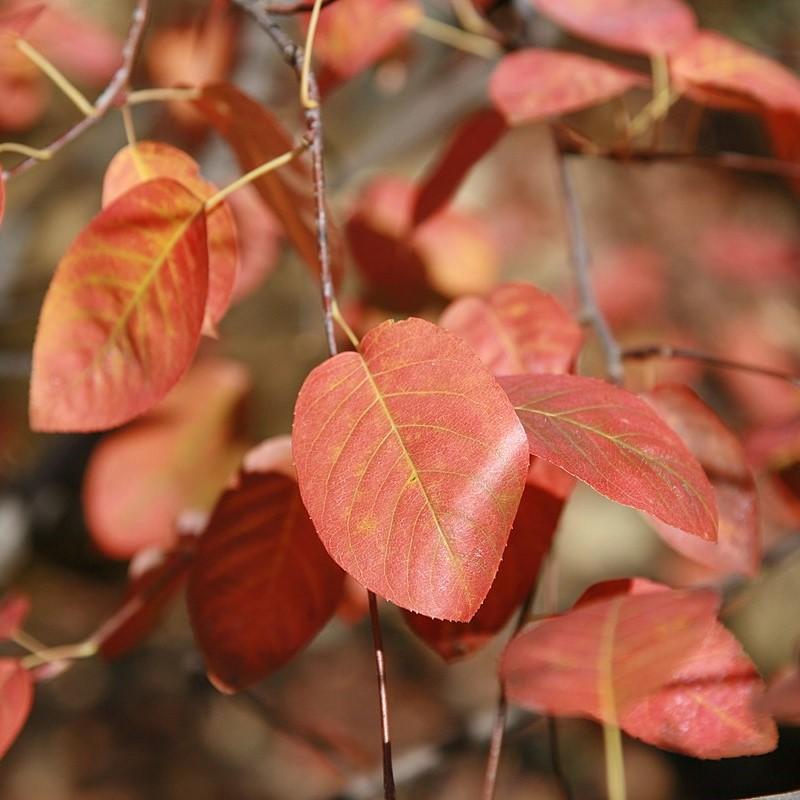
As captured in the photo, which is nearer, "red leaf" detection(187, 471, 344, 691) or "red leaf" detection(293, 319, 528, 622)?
"red leaf" detection(293, 319, 528, 622)

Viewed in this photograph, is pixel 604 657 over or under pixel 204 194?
under

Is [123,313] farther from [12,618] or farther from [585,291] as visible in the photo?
[585,291]

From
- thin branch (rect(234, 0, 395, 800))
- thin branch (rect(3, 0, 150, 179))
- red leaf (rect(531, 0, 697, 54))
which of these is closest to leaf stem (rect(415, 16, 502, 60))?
red leaf (rect(531, 0, 697, 54))

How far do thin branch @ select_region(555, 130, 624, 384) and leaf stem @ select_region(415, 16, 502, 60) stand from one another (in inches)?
6.6

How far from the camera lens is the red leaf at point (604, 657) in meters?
0.39

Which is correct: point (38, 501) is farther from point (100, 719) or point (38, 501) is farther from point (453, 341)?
point (453, 341)

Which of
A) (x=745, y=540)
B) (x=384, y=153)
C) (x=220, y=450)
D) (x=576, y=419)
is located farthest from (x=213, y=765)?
(x=576, y=419)

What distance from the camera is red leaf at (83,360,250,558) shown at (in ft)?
2.96

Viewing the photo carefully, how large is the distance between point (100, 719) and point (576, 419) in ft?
5.29

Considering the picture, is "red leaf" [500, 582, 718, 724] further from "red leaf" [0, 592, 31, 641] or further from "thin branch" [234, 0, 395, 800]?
"red leaf" [0, 592, 31, 641]

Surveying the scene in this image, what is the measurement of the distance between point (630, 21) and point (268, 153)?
33cm

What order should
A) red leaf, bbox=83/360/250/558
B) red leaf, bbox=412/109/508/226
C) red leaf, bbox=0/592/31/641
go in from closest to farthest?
red leaf, bbox=0/592/31/641 < red leaf, bbox=412/109/508/226 < red leaf, bbox=83/360/250/558

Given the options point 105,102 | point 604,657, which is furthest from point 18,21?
point 604,657

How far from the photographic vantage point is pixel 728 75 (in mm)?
673
